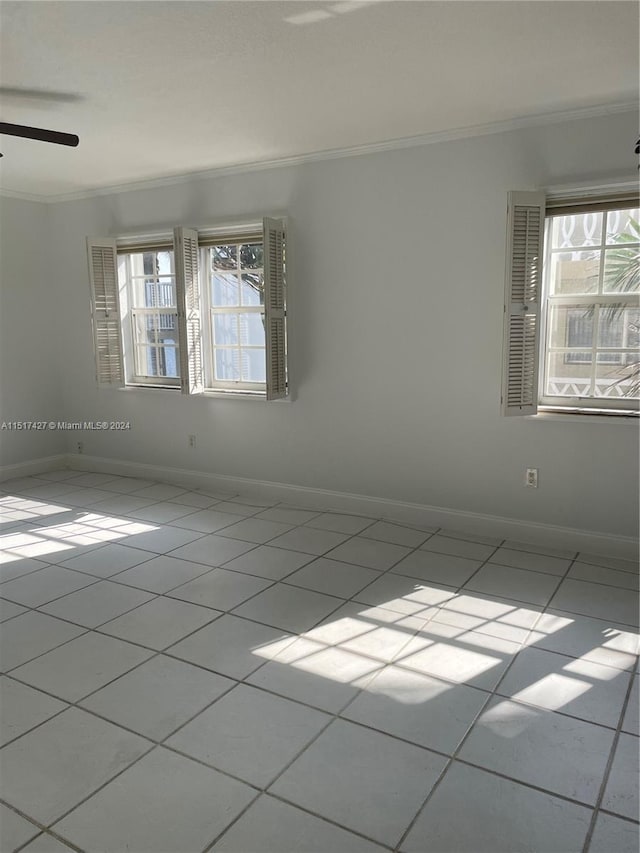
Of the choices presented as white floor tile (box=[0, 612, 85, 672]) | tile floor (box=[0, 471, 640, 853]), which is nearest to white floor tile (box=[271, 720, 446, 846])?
tile floor (box=[0, 471, 640, 853])

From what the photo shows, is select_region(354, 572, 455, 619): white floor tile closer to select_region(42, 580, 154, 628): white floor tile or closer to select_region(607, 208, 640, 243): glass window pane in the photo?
select_region(42, 580, 154, 628): white floor tile

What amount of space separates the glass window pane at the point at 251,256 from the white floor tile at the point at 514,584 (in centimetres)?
279

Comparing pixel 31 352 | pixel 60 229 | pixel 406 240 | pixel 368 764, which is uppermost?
pixel 60 229

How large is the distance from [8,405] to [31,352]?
0.53 meters

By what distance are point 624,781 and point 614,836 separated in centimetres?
24

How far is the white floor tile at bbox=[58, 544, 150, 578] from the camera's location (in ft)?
11.7

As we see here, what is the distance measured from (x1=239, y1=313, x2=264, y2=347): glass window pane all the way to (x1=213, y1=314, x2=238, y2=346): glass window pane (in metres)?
0.07

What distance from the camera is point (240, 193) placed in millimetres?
4738

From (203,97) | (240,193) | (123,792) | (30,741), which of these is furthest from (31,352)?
(123,792)

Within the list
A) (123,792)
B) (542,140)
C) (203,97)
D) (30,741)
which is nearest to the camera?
(123,792)

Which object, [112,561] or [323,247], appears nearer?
[112,561]

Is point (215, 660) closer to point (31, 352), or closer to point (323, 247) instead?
point (323, 247)

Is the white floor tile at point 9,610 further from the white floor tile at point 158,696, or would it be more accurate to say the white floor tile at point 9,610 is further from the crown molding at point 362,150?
the crown molding at point 362,150

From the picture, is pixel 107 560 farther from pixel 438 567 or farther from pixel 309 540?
pixel 438 567
